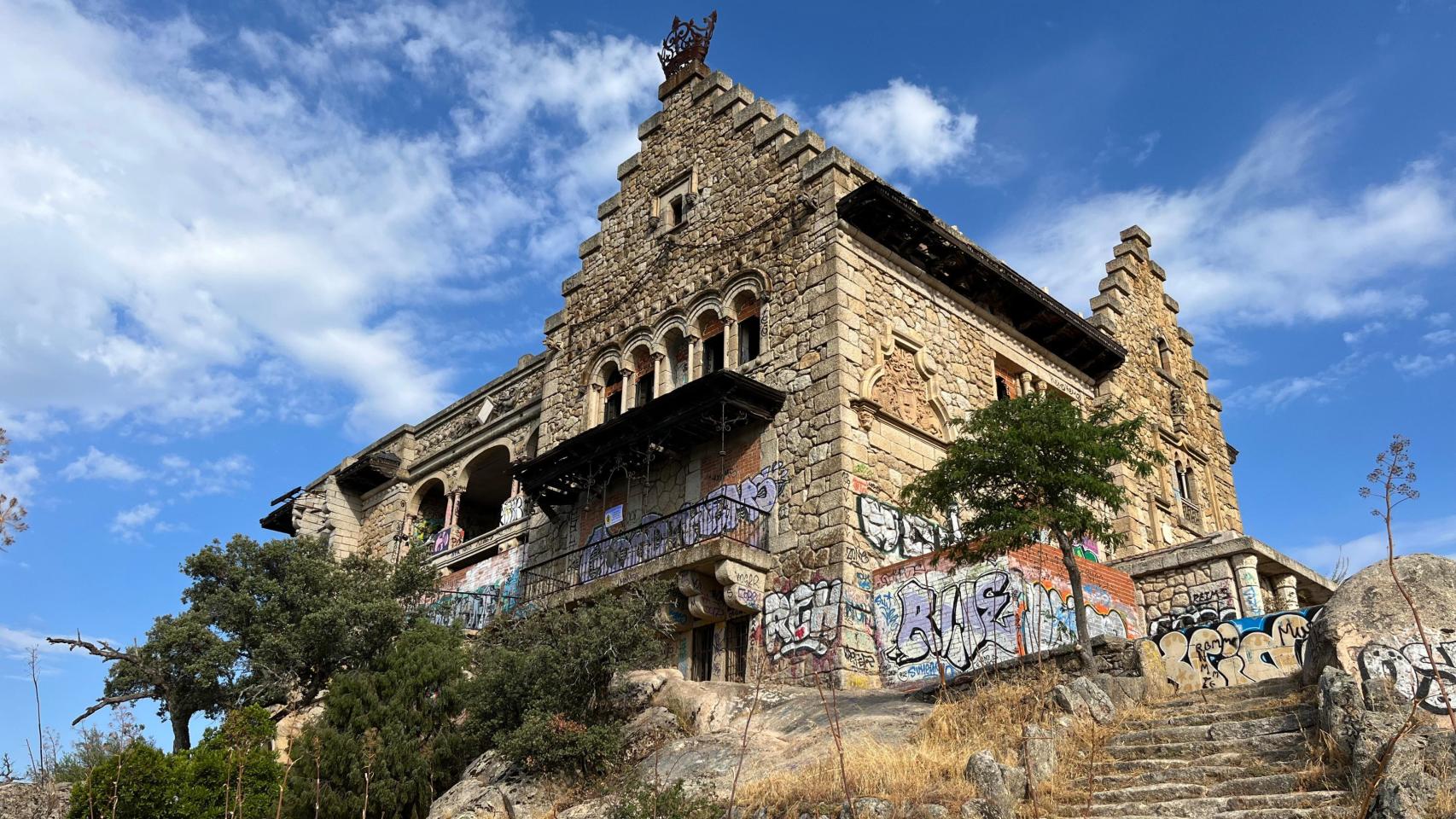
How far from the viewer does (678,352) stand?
22.2 meters

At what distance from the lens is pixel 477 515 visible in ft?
101

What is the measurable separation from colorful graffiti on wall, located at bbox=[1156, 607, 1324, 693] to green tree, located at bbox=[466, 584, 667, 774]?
647 centimetres

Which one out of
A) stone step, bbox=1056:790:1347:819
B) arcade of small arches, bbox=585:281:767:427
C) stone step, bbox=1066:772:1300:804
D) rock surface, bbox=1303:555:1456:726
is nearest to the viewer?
stone step, bbox=1056:790:1347:819

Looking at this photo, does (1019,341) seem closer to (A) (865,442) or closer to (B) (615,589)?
(A) (865,442)

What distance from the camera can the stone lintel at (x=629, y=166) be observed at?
25188 mm

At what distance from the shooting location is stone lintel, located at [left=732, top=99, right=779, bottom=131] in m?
22.3

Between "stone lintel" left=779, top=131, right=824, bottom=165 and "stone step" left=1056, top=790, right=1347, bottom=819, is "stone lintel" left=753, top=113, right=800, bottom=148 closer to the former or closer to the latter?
"stone lintel" left=779, top=131, right=824, bottom=165

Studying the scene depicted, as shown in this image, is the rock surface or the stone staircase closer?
the stone staircase

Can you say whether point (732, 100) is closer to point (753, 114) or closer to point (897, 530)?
point (753, 114)

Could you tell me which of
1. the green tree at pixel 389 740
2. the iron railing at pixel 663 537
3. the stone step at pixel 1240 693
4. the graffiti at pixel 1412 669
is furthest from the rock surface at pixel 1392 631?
the green tree at pixel 389 740

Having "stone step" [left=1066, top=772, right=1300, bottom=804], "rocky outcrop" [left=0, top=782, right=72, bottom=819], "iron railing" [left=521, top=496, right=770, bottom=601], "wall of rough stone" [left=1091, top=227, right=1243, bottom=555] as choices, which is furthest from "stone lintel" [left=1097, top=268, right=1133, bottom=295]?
"rocky outcrop" [left=0, top=782, right=72, bottom=819]

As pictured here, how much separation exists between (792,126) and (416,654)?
475 inches

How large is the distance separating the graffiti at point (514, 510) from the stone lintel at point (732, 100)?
30.4ft

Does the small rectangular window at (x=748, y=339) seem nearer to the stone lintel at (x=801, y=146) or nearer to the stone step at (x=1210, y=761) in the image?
the stone lintel at (x=801, y=146)
